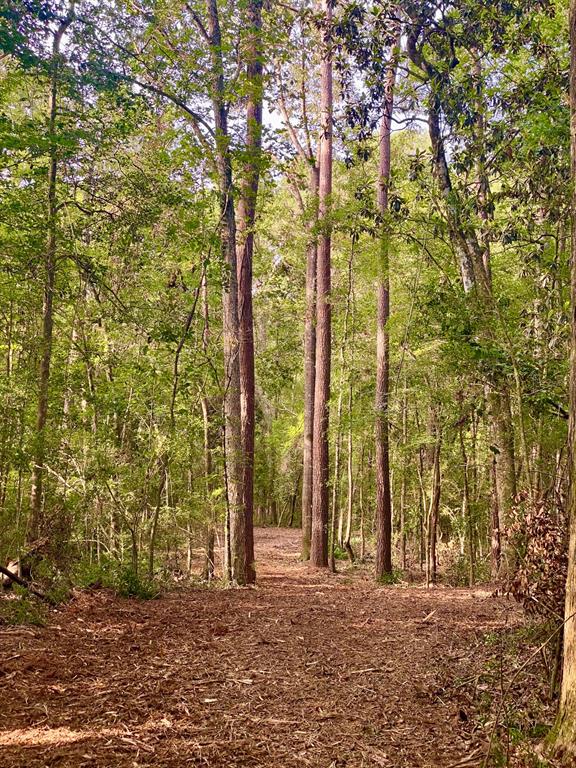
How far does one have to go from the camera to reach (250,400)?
1078 cm

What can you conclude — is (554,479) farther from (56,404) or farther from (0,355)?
(0,355)

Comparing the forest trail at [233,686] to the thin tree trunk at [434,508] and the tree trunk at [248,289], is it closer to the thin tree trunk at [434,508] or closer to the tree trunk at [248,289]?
the tree trunk at [248,289]

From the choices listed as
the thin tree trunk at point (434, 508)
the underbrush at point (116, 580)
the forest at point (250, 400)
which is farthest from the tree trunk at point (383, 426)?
the underbrush at point (116, 580)

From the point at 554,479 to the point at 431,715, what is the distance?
1.76 meters

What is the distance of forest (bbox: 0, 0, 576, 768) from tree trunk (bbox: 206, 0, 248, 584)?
0.16 feet

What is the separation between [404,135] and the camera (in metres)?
15.9

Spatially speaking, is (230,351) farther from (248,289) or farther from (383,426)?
(383,426)

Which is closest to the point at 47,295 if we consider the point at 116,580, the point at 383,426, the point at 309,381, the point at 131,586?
the point at 116,580

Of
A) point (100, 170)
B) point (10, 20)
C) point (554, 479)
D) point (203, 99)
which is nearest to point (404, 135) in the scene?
point (203, 99)

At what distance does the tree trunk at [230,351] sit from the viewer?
28.5 feet

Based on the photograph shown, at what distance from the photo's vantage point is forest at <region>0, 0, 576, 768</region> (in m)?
3.57

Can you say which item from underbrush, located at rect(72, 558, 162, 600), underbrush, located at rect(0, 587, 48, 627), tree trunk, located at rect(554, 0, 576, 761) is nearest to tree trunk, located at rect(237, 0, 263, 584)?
underbrush, located at rect(72, 558, 162, 600)

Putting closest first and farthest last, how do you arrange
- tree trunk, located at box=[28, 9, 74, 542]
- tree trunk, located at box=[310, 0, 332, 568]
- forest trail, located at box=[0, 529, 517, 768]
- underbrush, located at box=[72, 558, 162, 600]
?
forest trail, located at box=[0, 529, 517, 768] → underbrush, located at box=[72, 558, 162, 600] → tree trunk, located at box=[28, 9, 74, 542] → tree trunk, located at box=[310, 0, 332, 568]

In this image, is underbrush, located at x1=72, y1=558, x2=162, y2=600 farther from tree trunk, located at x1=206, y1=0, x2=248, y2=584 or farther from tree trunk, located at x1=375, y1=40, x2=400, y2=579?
tree trunk, located at x1=375, y1=40, x2=400, y2=579
